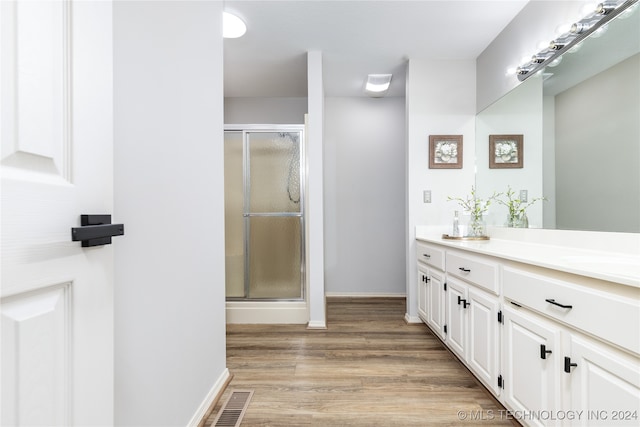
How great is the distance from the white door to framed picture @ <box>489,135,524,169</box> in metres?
2.46

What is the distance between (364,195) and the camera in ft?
12.4

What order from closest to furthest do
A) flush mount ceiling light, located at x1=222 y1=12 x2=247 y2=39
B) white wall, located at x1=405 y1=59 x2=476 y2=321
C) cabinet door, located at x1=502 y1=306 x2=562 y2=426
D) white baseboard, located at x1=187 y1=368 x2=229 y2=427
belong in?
1. cabinet door, located at x1=502 y1=306 x2=562 y2=426
2. white baseboard, located at x1=187 y1=368 x2=229 y2=427
3. flush mount ceiling light, located at x1=222 y1=12 x2=247 y2=39
4. white wall, located at x1=405 y1=59 x2=476 y2=321

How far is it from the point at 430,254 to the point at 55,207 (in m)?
2.36

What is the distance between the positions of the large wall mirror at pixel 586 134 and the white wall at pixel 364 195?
5.40 ft

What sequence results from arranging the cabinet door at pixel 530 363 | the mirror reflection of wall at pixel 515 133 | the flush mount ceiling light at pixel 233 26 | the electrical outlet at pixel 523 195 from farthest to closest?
the flush mount ceiling light at pixel 233 26, the electrical outlet at pixel 523 195, the mirror reflection of wall at pixel 515 133, the cabinet door at pixel 530 363

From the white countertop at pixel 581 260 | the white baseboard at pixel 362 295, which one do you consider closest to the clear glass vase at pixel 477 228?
the white countertop at pixel 581 260

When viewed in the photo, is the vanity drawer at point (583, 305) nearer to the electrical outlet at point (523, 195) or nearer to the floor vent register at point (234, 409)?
the electrical outlet at point (523, 195)

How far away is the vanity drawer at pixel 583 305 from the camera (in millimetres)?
836

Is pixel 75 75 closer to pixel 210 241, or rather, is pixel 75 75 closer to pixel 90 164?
pixel 90 164

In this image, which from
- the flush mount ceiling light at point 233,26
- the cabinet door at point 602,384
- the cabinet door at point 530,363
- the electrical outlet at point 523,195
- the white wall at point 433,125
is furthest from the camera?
the white wall at point 433,125

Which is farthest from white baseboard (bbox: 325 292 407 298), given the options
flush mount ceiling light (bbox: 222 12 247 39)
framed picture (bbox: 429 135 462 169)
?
flush mount ceiling light (bbox: 222 12 247 39)

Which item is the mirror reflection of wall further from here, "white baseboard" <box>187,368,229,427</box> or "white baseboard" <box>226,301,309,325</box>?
"white baseboard" <box>187,368,229,427</box>

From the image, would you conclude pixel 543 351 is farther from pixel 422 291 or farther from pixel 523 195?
pixel 422 291

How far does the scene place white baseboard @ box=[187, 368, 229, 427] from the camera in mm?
1353
